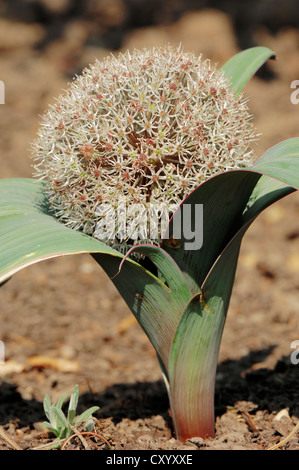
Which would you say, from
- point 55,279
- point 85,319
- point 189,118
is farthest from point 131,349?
point 189,118

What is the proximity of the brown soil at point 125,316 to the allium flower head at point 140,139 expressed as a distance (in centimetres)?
69

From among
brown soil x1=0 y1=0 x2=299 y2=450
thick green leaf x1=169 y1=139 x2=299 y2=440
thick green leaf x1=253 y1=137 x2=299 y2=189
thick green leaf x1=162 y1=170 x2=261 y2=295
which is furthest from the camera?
brown soil x1=0 y1=0 x2=299 y2=450

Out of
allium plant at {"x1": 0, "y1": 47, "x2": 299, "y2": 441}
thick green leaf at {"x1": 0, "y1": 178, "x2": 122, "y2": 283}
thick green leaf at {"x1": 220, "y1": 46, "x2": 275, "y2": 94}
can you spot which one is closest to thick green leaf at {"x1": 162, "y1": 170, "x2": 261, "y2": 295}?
allium plant at {"x1": 0, "y1": 47, "x2": 299, "y2": 441}

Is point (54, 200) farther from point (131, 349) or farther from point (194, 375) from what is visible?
point (131, 349)

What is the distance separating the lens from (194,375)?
1.41m

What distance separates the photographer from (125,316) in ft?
9.82

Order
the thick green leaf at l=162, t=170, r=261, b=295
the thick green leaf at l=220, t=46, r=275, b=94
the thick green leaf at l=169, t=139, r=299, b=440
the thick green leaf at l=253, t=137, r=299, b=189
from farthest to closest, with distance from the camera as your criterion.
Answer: the thick green leaf at l=220, t=46, r=275, b=94, the thick green leaf at l=169, t=139, r=299, b=440, the thick green leaf at l=162, t=170, r=261, b=295, the thick green leaf at l=253, t=137, r=299, b=189

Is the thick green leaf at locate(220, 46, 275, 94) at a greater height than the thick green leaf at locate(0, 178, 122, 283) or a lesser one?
greater

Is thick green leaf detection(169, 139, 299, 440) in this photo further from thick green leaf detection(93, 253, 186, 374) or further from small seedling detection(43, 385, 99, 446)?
small seedling detection(43, 385, 99, 446)

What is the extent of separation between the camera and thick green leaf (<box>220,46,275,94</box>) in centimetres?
154

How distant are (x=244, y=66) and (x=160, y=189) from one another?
617 mm

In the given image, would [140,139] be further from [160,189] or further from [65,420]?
[65,420]

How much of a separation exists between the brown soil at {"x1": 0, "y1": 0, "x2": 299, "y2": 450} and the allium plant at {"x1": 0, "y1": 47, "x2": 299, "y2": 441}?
15.9 inches

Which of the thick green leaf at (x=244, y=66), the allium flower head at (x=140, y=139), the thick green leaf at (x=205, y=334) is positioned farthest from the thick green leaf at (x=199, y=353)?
the thick green leaf at (x=244, y=66)
